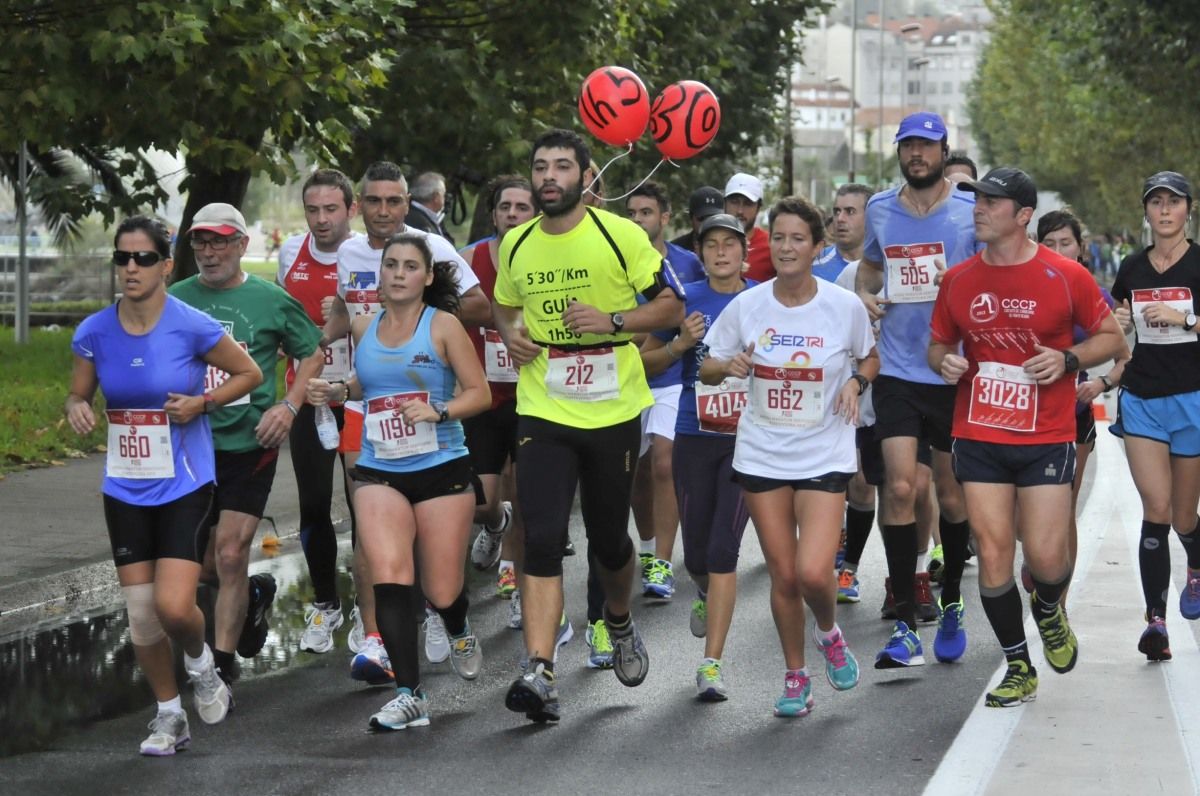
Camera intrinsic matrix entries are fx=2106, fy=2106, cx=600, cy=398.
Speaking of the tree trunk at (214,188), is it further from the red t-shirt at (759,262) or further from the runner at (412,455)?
the runner at (412,455)

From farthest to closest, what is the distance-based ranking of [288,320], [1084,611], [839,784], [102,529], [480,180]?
[480,180], [102,529], [1084,611], [288,320], [839,784]

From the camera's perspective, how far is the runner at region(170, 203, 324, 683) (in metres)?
7.95

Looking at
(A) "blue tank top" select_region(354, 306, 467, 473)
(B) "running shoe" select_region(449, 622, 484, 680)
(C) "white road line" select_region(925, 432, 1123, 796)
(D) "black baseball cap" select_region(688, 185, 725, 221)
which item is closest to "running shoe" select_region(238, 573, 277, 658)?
(B) "running shoe" select_region(449, 622, 484, 680)

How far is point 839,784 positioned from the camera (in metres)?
6.40

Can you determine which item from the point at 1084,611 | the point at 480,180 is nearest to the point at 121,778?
the point at 1084,611

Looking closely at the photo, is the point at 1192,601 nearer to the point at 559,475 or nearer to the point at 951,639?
the point at 951,639

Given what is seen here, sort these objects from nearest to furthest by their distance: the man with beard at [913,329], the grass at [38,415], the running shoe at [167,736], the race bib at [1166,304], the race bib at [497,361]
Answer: the running shoe at [167,736] < the race bib at [1166,304] < the man with beard at [913,329] < the race bib at [497,361] < the grass at [38,415]

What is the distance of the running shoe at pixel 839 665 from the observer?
7605mm

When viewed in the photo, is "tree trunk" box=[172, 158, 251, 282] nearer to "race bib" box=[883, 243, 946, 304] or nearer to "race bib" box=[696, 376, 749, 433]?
"race bib" box=[883, 243, 946, 304]

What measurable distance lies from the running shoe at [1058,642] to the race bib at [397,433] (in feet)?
7.50

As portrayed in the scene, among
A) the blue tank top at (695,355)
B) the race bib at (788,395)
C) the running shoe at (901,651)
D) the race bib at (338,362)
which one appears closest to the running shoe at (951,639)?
the running shoe at (901,651)

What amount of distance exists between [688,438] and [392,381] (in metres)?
1.34

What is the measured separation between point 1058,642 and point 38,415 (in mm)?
11672

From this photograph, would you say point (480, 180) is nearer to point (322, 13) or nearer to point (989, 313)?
point (322, 13)
